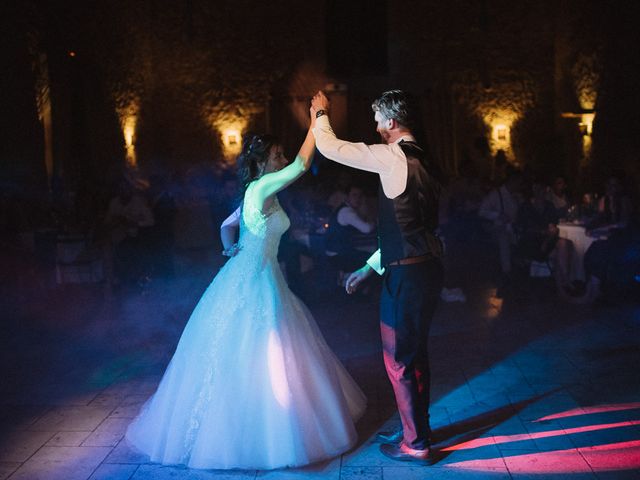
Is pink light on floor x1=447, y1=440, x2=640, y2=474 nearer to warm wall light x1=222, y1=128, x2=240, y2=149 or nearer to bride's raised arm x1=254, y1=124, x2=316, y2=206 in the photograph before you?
bride's raised arm x1=254, y1=124, x2=316, y2=206

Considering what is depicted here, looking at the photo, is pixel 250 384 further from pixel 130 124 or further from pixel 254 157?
pixel 130 124

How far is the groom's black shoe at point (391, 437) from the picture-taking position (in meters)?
2.88

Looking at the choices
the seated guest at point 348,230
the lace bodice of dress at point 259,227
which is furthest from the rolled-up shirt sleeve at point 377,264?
the seated guest at point 348,230

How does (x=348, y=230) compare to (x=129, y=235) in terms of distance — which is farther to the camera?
(x=129, y=235)

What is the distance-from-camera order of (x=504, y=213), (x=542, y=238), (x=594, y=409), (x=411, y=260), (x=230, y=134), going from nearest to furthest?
(x=411, y=260)
(x=594, y=409)
(x=542, y=238)
(x=504, y=213)
(x=230, y=134)

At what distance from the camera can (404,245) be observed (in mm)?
2572

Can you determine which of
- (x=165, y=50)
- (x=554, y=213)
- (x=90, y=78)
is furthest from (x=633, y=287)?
(x=165, y=50)

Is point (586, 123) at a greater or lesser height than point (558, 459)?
greater

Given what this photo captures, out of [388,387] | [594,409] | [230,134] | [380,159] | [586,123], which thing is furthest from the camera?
[230,134]

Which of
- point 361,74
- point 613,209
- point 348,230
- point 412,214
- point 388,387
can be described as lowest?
point 388,387

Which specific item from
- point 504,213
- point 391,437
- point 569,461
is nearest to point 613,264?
point 504,213

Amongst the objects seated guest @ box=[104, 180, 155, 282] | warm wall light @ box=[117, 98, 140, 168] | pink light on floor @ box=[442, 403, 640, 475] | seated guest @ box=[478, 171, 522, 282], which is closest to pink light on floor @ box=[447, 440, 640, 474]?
pink light on floor @ box=[442, 403, 640, 475]

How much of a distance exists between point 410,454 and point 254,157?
1.44m

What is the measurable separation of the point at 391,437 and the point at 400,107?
1439mm
